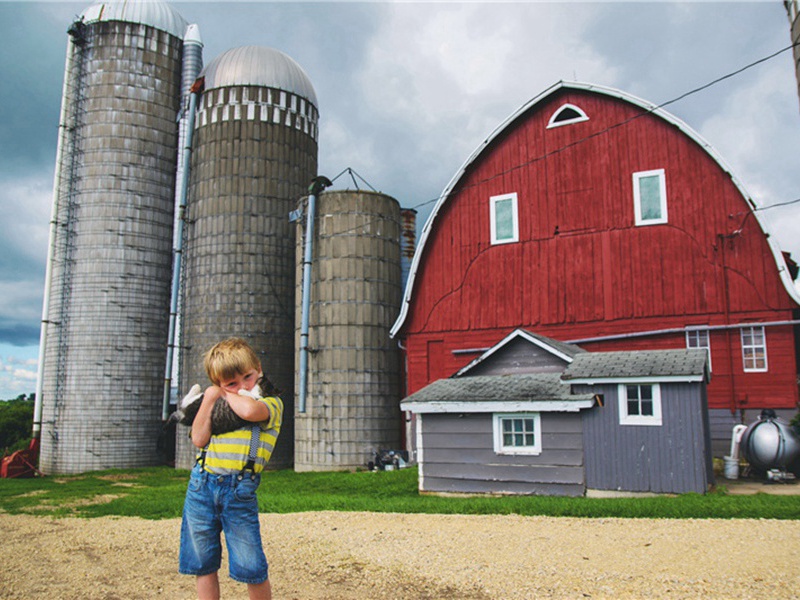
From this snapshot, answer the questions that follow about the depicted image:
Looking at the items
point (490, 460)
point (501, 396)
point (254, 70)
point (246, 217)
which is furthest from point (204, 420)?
point (254, 70)

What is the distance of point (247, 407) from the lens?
4.14 meters

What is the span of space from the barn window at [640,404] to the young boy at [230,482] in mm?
9815

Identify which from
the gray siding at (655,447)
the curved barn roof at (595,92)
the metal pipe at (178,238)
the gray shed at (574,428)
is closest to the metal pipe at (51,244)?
the metal pipe at (178,238)

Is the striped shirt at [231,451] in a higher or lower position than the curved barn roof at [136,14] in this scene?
lower

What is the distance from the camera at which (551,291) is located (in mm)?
18719

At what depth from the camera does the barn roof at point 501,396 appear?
12984 mm

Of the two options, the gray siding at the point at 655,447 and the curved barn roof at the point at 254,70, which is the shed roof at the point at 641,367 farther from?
the curved barn roof at the point at 254,70

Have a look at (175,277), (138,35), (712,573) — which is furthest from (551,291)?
(138,35)

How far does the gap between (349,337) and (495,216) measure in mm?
6103

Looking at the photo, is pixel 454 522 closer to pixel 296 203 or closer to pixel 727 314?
pixel 727 314

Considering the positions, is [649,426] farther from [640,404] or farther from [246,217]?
[246,217]

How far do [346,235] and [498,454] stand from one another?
10748 mm

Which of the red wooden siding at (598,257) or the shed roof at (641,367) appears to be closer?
the shed roof at (641,367)

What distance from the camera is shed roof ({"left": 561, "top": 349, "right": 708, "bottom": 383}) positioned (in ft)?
40.0
